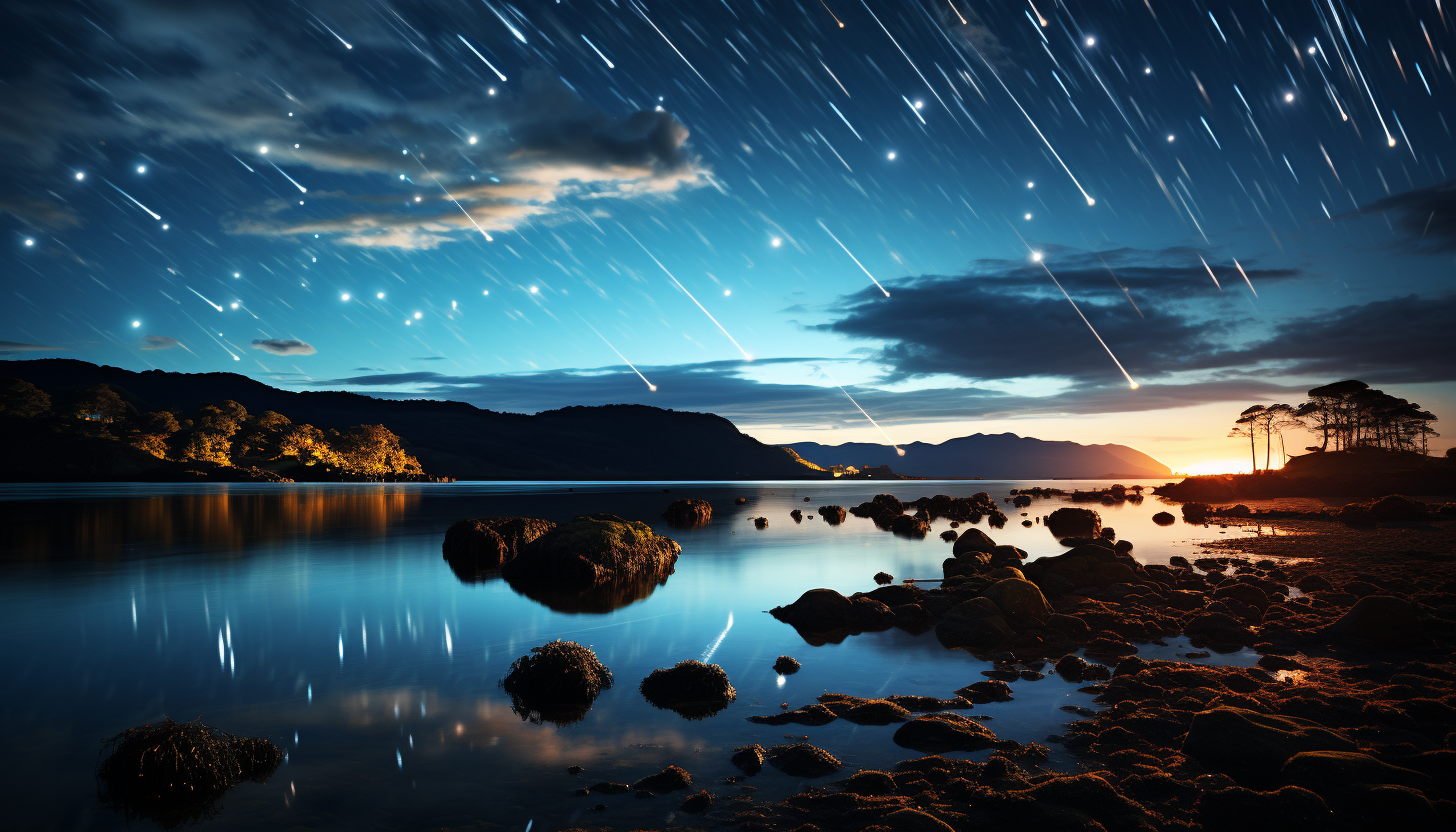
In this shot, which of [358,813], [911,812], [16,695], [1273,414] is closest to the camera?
[911,812]

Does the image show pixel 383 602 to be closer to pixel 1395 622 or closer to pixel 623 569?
pixel 623 569

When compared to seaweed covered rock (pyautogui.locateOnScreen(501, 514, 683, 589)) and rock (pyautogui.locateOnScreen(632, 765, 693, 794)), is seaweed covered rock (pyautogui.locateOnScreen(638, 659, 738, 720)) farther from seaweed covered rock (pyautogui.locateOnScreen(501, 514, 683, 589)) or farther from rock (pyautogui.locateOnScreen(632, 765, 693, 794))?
seaweed covered rock (pyautogui.locateOnScreen(501, 514, 683, 589))

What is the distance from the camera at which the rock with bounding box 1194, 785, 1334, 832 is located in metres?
7.14

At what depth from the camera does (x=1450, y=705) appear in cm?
1030

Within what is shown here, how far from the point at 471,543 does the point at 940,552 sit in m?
24.7

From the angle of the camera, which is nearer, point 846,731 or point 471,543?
point 846,731

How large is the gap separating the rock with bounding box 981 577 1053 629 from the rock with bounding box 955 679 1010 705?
16.0ft

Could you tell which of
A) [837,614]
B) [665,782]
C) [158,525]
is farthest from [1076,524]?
[158,525]

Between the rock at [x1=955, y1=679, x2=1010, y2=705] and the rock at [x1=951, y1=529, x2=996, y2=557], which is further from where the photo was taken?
the rock at [x1=951, y1=529, x2=996, y2=557]

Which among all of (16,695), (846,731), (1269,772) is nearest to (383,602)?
(16,695)

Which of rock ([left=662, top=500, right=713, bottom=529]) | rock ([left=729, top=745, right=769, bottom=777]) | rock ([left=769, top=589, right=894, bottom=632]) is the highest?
rock ([left=729, top=745, right=769, bottom=777])

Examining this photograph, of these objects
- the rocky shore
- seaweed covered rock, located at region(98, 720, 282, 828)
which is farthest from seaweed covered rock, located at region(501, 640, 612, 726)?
seaweed covered rock, located at region(98, 720, 282, 828)

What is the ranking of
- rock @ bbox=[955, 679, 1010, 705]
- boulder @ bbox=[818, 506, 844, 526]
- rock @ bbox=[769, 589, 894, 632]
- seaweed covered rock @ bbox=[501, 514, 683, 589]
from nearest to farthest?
rock @ bbox=[955, 679, 1010, 705]
rock @ bbox=[769, 589, 894, 632]
seaweed covered rock @ bbox=[501, 514, 683, 589]
boulder @ bbox=[818, 506, 844, 526]

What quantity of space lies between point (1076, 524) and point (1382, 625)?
35.2 m
